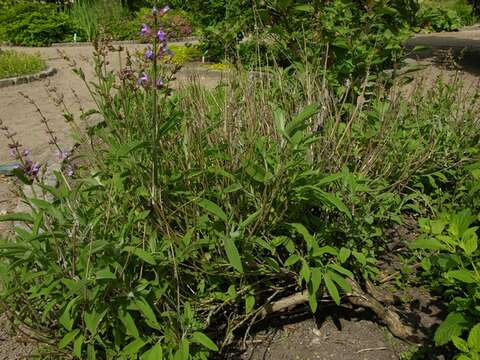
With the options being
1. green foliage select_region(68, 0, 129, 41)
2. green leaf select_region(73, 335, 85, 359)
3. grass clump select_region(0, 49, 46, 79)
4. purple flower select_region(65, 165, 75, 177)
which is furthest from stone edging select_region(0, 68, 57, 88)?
green leaf select_region(73, 335, 85, 359)

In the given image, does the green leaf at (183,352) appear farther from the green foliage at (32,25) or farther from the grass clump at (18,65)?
the green foliage at (32,25)

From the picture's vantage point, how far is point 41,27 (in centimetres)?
1413

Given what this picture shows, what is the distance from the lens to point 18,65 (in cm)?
927

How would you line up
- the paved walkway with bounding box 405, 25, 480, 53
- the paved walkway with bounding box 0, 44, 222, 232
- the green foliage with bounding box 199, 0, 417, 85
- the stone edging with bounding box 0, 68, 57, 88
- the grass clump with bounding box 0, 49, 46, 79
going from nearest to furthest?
the green foliage with bounding box 199, 0, 417, 85 < the paved walkway with bounding box 0, 44, 222, 232 < the stone edging with bounding box 0, 68, 57, 88 < the grass clump with bounding box 0, 49, 46, 79 < the paved walkway with bounding box 405, 25, 480, 53

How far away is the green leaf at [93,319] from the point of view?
146 centimetres

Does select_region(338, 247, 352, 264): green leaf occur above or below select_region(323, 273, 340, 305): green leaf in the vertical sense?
above

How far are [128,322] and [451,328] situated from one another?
117cm

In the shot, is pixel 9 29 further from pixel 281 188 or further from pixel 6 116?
pixel 281 188

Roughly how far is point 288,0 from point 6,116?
4985 mm

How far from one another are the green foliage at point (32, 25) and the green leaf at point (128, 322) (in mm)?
14780

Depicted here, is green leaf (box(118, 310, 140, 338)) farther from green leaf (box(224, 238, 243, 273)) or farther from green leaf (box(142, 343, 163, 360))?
green leaf (box(224, 238, 243, 273))

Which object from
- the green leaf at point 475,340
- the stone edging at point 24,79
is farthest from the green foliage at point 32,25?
the green leaf at point 475,340

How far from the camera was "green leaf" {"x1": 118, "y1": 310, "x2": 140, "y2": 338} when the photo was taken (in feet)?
5.03

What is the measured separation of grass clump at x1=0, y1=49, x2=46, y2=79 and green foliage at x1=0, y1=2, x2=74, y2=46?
4.67 metres
